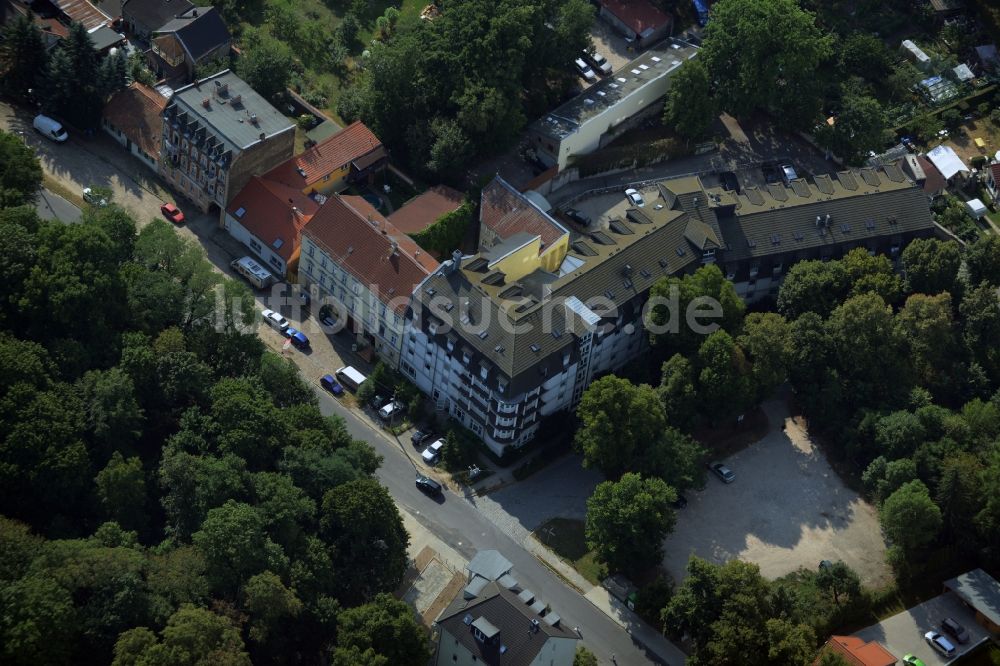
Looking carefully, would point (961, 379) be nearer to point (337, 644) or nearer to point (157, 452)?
point (337, 644)

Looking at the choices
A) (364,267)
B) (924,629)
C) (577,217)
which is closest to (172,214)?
(364,267)

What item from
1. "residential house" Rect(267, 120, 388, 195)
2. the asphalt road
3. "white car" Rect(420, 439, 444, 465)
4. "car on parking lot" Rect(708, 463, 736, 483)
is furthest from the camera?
"residential house" Rect(267, 120, 388, 195)

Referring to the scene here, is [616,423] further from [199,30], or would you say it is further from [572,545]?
[199,30]

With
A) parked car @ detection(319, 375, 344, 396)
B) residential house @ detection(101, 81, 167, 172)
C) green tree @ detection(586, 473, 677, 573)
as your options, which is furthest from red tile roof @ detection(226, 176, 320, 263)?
green tree @ detection(586, 473, 677, 573)

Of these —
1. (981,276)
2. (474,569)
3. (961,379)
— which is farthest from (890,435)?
(474,569)

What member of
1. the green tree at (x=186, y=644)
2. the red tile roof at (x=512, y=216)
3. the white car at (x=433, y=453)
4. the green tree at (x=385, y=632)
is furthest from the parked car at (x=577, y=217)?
the green tree at (x=186, y=644)

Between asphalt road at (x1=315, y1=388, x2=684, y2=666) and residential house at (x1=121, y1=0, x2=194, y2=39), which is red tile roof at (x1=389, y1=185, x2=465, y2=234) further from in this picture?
residential house at (x1=121, y1=0, x2=194, y2=39)
